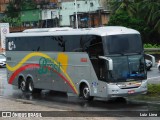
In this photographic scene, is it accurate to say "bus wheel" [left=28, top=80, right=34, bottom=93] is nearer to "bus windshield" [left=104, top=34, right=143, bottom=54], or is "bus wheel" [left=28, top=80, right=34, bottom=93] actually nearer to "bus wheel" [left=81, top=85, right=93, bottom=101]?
"bus wheel" [left=81, top=85, right=93, bottom=101]

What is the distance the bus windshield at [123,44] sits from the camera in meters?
19.2

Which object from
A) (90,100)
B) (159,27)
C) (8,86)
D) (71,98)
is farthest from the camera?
(159,27)

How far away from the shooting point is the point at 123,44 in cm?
1945

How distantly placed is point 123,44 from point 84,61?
2.07 metres

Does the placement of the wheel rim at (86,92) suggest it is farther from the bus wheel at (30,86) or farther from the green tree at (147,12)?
the green tree at (147,12)

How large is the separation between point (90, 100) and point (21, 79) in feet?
24.0

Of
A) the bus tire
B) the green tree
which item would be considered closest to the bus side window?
the bus tire

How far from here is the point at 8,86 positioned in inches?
1217

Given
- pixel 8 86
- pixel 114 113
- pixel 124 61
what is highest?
pixel 124 61

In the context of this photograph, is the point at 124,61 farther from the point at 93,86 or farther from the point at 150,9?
the point at 150,9

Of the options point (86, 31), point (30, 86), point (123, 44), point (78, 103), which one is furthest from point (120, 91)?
point (30, 86)

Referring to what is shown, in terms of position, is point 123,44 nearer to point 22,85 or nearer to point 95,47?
point 95,47

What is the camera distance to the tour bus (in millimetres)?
19031

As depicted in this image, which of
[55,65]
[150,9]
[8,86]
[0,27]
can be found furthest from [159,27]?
[55,65]
